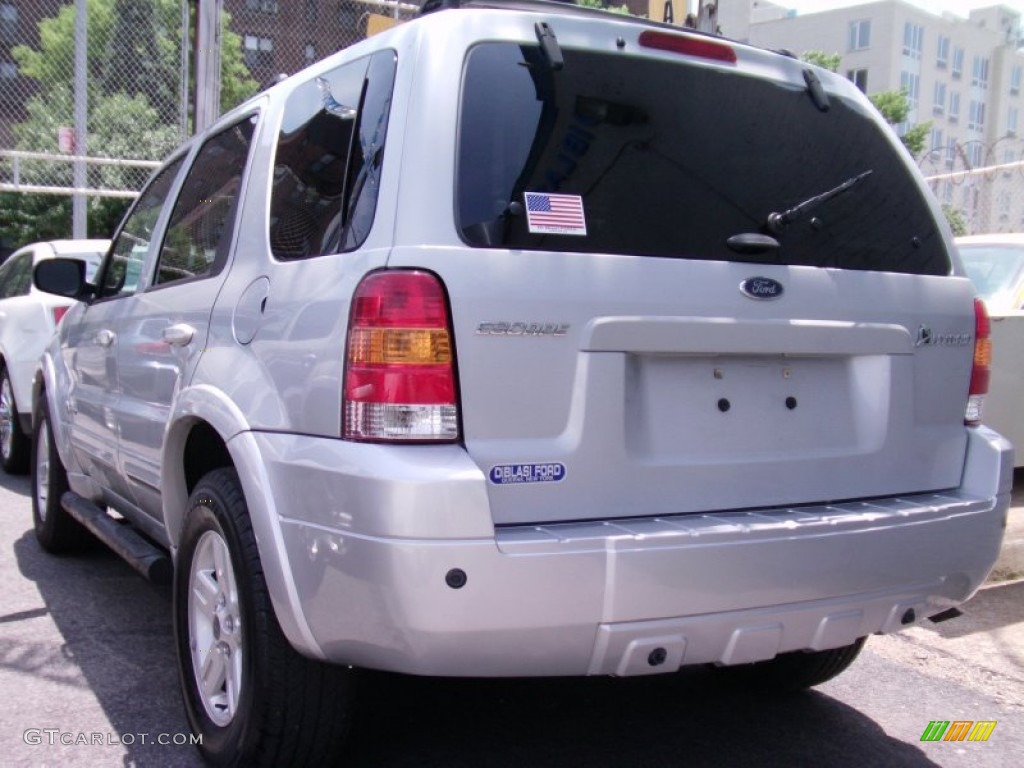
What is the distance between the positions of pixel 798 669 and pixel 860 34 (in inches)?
2388

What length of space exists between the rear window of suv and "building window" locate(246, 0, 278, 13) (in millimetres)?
37217

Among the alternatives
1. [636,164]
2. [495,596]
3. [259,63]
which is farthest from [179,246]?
[259,63]

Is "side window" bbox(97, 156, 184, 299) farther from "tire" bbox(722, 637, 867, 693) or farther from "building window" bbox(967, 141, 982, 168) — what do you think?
"building window" bbox(967, 141, 982, 168)

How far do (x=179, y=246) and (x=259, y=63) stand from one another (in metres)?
37.7

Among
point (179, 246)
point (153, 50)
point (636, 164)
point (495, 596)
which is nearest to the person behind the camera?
point (495, 596)

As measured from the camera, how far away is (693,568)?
97.4 inches

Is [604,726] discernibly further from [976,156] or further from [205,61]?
[976,156]

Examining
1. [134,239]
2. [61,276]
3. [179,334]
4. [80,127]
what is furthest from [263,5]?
[179,334]

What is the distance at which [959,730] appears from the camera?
3.58m

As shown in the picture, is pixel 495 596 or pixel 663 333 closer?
pixel 495 596

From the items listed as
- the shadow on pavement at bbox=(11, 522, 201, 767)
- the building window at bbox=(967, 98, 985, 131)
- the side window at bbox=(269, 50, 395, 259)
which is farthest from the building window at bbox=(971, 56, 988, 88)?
the side window at bbox=(269, 50, 395, 259)

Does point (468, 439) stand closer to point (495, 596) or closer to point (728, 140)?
point (495, 596)

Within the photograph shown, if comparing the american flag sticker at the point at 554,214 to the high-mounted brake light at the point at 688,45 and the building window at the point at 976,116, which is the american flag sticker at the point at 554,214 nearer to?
the high-mounted brake light at the point at 688,45

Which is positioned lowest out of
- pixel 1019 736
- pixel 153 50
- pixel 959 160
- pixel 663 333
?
pixel 1019 736
